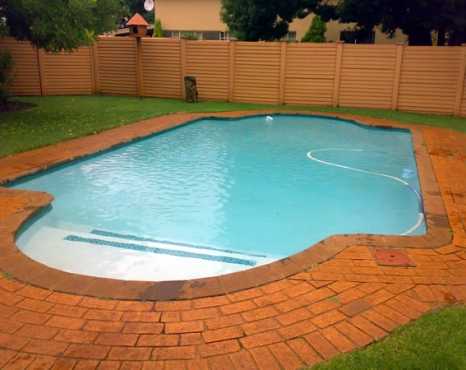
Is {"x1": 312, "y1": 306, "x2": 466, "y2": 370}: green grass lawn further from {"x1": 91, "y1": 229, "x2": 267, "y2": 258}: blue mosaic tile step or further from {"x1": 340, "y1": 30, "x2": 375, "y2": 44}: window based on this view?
{"x1": 340, "y1": 30, "x2": 375, "y2": 44}: window

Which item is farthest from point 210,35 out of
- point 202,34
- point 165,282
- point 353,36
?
point 165,282

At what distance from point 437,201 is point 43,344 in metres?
4.77

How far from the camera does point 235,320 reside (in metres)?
2.89

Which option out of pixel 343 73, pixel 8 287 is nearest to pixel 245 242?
pixel 8 287

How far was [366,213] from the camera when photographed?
5.96m

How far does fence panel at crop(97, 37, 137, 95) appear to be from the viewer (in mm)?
16094

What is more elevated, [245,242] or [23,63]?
[23,63]

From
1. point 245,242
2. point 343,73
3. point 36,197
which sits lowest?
point 245,242

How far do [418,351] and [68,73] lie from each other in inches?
627

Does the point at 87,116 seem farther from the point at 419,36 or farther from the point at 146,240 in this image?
the point at 419,36

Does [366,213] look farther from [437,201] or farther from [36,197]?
[36,197]

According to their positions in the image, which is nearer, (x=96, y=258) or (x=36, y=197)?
(x=96, y=258)

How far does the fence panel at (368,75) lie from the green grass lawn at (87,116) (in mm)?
499

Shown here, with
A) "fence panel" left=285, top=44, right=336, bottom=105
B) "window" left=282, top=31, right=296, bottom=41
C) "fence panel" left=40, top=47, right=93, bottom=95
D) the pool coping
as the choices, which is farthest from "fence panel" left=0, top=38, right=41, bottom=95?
"window" left=282, top=31, right=296, bottom=41
